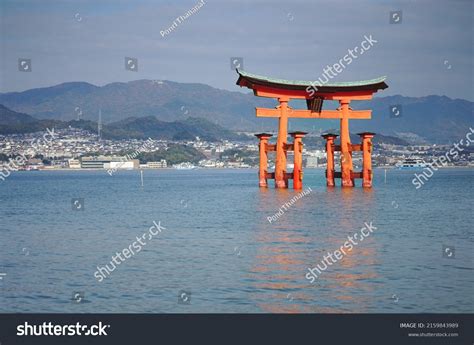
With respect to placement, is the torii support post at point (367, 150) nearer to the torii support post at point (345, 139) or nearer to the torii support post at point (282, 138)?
the torii support post at point (345, 139)

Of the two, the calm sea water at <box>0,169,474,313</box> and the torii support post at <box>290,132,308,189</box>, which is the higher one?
the torii support post at <box>290,132,308,189</box>

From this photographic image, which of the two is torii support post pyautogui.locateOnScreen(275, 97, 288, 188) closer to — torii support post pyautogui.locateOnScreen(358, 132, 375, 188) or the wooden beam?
the wooden beam

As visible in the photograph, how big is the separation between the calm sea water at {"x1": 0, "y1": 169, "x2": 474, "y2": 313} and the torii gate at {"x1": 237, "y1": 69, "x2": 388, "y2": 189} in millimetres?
20747

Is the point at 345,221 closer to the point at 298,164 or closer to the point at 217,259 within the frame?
the point at 217,259

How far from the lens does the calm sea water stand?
21.0 meters

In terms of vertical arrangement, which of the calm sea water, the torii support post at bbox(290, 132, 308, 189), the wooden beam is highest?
the wooden beam

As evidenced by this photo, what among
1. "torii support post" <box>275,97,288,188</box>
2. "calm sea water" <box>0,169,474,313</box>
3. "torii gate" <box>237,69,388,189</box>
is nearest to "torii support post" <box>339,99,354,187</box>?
"torii gate" <box>237,69,388,189</box>

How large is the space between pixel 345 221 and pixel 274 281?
18763mm

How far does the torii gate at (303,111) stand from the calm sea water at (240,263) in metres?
20.7

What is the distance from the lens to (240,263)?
27094 mm

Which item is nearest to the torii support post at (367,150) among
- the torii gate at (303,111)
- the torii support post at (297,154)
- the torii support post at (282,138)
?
the torii gate at (303,111)

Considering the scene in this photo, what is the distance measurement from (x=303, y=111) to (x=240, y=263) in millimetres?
44467

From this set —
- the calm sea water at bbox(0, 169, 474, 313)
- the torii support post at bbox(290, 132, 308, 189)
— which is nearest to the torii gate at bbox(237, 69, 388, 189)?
the torii support post at bbox(290, 132, 308, 189)

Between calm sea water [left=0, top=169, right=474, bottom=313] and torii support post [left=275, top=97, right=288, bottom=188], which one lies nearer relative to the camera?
calm sea water [left=0, top=169, right=474, bottom=313]
